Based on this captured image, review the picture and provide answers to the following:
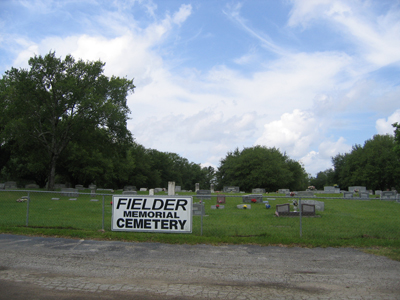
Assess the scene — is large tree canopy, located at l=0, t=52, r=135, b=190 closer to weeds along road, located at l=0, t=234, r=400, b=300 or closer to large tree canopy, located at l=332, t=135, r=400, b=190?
weeds along road, located at l=0, t=234, r=400, b=300

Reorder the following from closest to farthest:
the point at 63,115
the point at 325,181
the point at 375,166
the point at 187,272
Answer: the point at 187,272 < the point at 63,115 < the point at 375,166 < the point at 325,181

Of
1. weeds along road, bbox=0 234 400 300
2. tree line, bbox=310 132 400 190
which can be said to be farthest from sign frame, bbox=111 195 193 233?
tree line, bbox=310 132 400 190

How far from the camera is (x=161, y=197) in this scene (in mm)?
10727

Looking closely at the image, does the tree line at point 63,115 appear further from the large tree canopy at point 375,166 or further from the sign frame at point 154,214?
the large tree canopy at point 375,166

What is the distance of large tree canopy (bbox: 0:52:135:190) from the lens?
3375 centimetres

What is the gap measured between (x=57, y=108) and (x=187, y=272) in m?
32.9

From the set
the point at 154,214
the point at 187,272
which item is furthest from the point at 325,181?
the point at 187,272

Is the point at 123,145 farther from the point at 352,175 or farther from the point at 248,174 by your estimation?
the point at 352,175

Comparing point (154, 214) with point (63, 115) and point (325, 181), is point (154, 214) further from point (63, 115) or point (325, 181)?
point (325, 181)

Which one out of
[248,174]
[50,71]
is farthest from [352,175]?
[50,71]

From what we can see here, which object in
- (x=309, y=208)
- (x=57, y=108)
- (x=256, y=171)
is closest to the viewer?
(x=309, y=208)

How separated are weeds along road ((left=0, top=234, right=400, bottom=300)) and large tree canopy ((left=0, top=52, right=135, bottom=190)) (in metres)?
27.7

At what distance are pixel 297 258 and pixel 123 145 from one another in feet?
108

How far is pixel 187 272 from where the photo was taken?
6.80 metres
